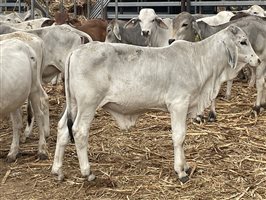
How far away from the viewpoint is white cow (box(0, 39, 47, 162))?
5.96 meters

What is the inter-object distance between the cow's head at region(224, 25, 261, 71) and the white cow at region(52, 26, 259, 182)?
0.04ft

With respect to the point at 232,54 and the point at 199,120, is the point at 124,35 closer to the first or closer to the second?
the point at 199,120

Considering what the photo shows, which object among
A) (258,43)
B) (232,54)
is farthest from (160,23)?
(232,54)

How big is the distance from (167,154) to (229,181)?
1.16m

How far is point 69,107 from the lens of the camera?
5.72 m

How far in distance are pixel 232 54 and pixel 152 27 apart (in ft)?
14.4

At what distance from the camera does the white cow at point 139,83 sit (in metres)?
5.54

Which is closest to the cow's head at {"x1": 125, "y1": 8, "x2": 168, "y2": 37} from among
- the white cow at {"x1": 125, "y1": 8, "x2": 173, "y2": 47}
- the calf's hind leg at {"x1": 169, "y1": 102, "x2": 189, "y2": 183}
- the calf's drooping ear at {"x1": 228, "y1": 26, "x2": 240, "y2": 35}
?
the white cow at {"x1": 125, "y1": 8, "x2": 173, "y2": 47}

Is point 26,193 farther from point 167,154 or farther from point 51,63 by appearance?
point 51,63

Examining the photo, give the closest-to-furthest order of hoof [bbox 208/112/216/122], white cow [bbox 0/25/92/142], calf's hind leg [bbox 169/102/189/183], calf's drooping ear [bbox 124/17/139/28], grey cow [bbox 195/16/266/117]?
calf's hind leg [bbox 169/102/189/183], white cow [bbox 0/25/92/142], hoof [bbox 208/112/216/122], grey cow [bbox 195/16/266/117], calf's drooping ear [bbox 124/17/139/28]

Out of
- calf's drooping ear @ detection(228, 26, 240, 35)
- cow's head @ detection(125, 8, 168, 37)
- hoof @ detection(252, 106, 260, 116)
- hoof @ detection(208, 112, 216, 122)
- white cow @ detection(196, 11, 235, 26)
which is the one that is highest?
calf's drooping ear @ detection(228, 26, 240, 35)

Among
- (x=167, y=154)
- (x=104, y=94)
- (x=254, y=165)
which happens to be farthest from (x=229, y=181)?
(x=104, y=94)

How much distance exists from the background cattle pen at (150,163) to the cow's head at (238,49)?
3.73 feet

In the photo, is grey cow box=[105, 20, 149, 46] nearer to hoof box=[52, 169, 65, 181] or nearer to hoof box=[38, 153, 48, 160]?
hoof box=[38, 153, 48, 160]
